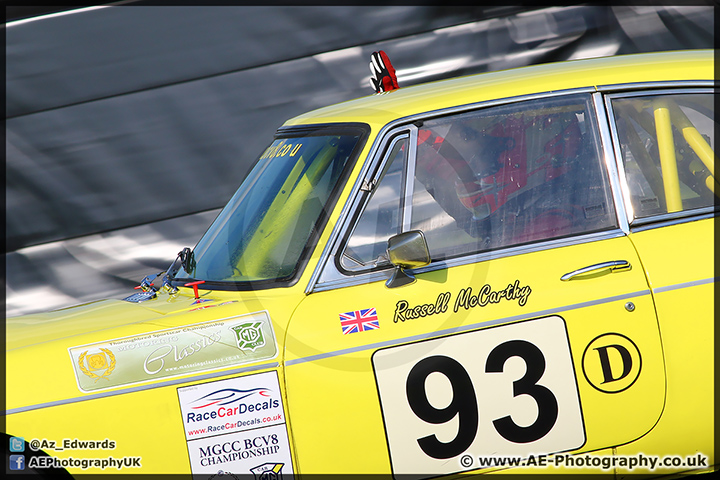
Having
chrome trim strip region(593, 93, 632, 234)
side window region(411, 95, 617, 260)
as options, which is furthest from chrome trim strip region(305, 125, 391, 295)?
chrome trim strip region(593, 93, 632, 234)

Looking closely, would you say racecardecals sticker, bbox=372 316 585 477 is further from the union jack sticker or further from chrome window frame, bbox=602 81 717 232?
chrome window frame, bbox=602 81 717 232

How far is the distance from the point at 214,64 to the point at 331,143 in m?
3.41

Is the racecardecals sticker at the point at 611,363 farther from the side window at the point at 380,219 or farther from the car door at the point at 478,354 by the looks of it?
the side window at the point at 380,219

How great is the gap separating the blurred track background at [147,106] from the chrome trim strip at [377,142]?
11.0ft

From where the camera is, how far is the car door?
2260 mm

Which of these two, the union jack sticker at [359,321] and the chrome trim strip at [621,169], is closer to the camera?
the union jack sticker at [359,321]

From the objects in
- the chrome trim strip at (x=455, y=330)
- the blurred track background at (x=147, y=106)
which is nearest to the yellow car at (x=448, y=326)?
the chrome trim strip at (x=455, y=330)

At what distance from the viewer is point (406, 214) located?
2.52 metres

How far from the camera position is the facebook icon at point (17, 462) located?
217 cm

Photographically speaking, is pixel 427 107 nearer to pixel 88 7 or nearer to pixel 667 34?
pixel 88 7

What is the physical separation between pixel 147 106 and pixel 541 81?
13.1ft

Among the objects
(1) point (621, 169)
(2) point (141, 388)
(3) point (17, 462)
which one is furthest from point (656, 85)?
(3) point (17, 462)

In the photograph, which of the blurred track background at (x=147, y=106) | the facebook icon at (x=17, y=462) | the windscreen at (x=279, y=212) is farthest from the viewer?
the blurred track background at (x=147, y=106)

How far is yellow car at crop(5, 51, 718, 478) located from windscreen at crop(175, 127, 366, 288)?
0.06 ft
